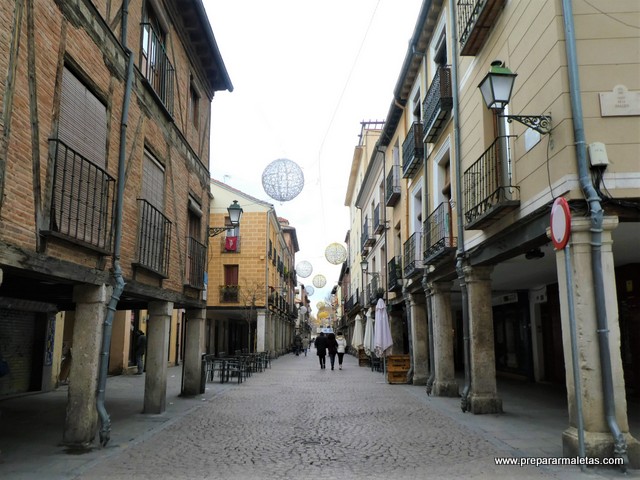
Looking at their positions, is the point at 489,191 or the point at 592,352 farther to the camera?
the point at 489,191

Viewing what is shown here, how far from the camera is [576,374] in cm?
588

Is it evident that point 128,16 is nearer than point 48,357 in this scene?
Yes

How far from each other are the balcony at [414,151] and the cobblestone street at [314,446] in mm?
6339

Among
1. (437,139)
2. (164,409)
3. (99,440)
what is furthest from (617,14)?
(164,409)

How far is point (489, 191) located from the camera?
8375 millimetres

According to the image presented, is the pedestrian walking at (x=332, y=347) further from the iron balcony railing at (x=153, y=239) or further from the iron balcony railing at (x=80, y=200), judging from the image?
the iron balcony railing at (x=80, y=200)

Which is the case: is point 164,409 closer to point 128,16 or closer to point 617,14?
point 128,16

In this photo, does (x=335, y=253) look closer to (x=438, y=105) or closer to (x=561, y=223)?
(x=438, y=105)

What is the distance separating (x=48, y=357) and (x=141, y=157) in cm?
804

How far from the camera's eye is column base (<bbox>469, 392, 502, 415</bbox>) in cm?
978

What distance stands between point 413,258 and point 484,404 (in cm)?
558

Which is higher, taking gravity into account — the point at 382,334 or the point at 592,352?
the point at 382,334

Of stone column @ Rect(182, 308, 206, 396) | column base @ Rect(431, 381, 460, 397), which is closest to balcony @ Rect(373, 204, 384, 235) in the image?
column base @ Rect(431, 381, 460, 397)

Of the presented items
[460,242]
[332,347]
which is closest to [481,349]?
[460,242]
